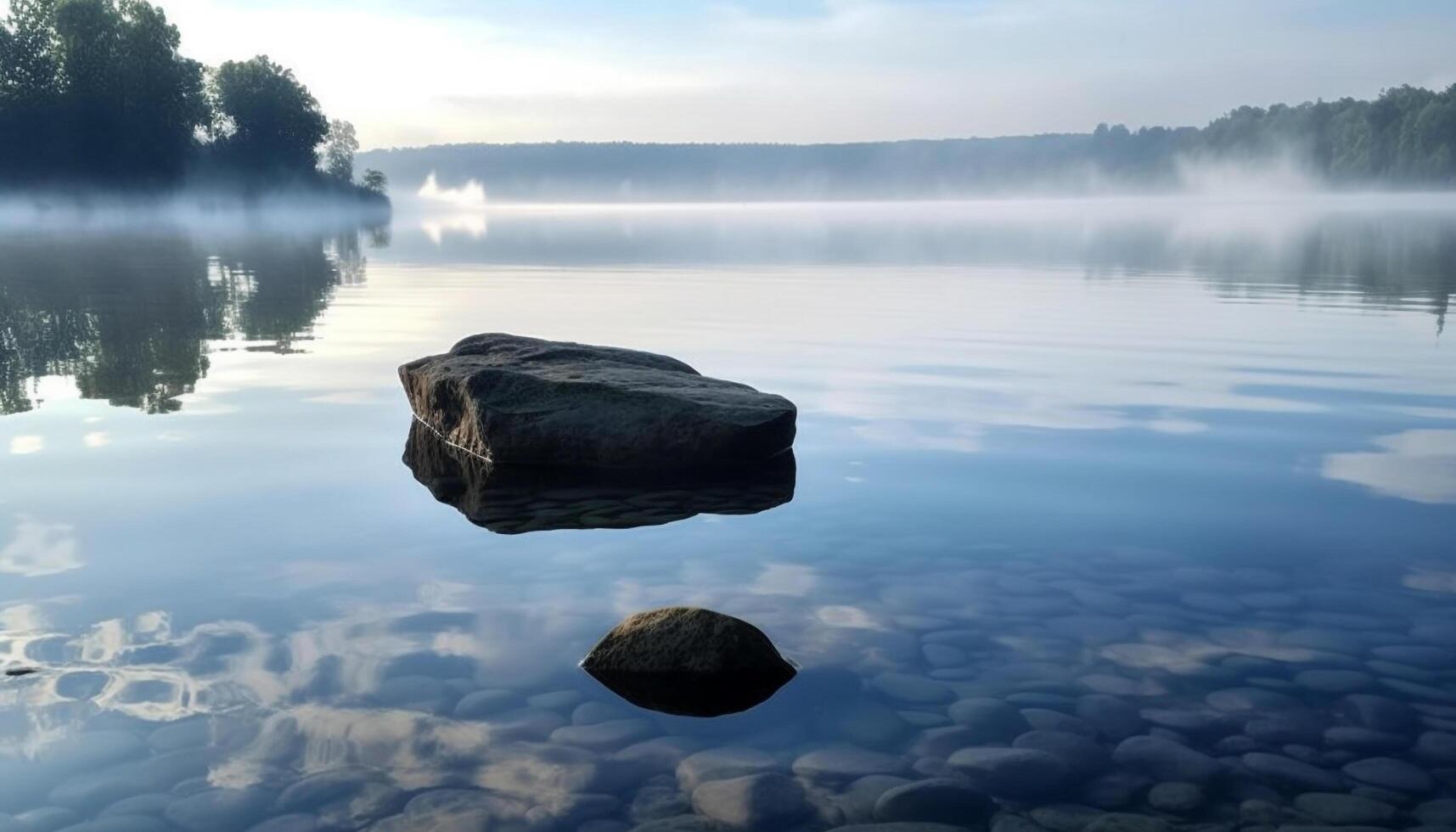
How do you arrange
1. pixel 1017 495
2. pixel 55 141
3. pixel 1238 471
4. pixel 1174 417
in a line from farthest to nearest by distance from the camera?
1. pixel 55 141
2. pixel 1174 417
3. pixel 1238 471
4. pixel 1017 495

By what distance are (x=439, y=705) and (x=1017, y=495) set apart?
5198 mm

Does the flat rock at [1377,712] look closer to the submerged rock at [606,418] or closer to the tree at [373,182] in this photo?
the submerged rock at [606,418]

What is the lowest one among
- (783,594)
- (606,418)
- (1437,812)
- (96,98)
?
(1437,812)

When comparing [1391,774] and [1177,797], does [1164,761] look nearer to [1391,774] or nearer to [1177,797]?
[1177,797]

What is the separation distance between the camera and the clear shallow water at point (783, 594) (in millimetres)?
4871

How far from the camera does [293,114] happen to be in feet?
406

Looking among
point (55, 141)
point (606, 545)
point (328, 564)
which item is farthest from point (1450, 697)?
point (55, 141)

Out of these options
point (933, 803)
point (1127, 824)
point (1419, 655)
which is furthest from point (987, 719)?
point (1419, 655)

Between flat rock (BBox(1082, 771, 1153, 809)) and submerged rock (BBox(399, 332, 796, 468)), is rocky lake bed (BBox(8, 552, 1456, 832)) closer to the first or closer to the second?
flat rock (BBox(1082, 771, 1153, 809))

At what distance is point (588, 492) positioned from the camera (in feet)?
31.5

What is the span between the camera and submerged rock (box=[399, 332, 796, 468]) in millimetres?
10312

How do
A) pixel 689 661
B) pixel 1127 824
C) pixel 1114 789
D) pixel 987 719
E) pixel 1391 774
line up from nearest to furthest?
pixel 1127 824 < pixel 1114 789 < pixel 1391 774 < pixel 987 719 < pixel 689 661

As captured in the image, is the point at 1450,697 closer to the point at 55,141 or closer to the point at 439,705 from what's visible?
the point at 439,705

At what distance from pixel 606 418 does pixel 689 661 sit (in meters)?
4.76
